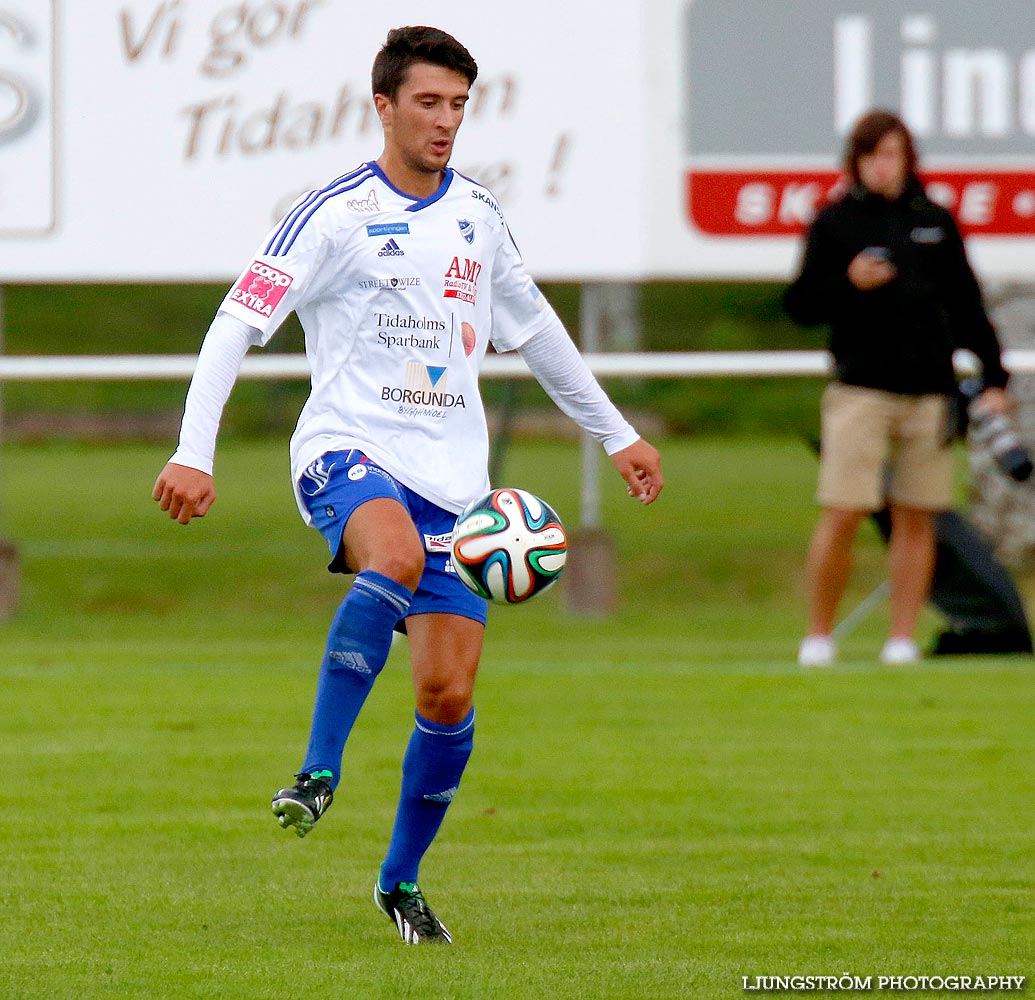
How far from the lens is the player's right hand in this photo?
175 inches

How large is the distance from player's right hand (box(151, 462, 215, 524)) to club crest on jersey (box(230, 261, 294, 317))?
44 centimetres

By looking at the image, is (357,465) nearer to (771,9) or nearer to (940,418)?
(940,418)

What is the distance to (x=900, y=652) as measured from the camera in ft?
31.1

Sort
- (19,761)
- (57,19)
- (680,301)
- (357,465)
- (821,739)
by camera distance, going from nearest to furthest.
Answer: (357,465)
(19,761)
(821,739)
(57,19)
(680,301)

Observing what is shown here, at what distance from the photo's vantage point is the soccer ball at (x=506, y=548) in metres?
4.73

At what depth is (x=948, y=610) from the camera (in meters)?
9.84

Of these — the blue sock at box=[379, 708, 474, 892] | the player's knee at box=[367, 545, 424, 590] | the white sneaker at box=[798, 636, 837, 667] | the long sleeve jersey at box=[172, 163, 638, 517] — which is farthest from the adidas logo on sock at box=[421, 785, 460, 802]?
the white sneaker at box=[798, 636, 837, 667]

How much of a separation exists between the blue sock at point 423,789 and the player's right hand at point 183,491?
0.76m

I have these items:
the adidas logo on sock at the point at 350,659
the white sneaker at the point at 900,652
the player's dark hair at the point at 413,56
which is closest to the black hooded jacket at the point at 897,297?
the white sneaker at the point at 900,652

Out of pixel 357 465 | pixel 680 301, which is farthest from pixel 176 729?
pixel 680 301

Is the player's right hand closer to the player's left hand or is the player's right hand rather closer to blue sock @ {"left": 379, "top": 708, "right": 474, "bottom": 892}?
blue sock @ {"left": 379, "top": 708, "right": 474, "bottom": 892}

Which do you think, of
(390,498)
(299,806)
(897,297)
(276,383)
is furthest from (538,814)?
(276,383)

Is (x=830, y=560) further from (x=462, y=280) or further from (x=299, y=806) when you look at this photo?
(x=299, y=806)

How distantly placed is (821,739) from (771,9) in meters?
6.03
